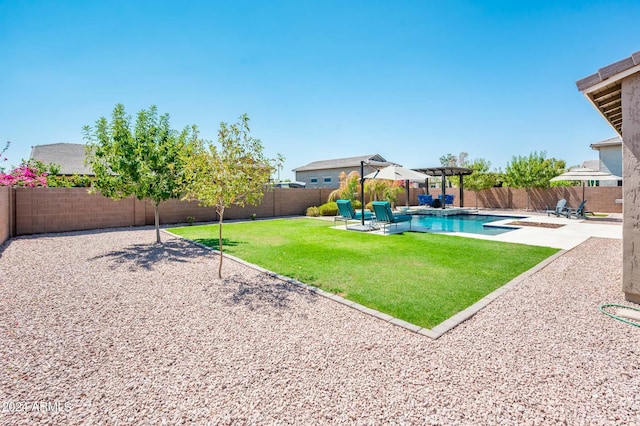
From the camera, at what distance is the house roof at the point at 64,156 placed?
86.3 feet

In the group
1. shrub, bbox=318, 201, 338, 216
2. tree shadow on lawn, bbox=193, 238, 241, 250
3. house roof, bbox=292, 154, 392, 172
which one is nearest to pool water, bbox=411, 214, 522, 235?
shrub, bbox=318, 201, 338, 216

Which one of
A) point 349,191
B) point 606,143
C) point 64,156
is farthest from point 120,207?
point 606,143

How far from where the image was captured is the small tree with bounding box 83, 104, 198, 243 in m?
9.61

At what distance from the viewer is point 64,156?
28.0m

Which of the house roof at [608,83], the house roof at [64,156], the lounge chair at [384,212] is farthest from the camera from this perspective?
the house roof at [64,156]

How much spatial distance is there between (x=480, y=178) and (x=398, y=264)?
22672 mm

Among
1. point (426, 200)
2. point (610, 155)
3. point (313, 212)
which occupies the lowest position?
point (313, 212)

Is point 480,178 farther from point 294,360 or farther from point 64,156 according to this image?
point 64,156

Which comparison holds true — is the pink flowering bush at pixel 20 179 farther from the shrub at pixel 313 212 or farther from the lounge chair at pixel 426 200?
the lounge chair at pixel 426 200

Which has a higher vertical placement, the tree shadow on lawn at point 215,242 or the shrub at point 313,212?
the shrub at point 313,212

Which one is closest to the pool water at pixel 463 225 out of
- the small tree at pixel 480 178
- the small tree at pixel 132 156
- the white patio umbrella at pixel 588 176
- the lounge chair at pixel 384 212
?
the lounge chair at pixel 384 212

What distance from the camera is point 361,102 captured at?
22781 millimetres

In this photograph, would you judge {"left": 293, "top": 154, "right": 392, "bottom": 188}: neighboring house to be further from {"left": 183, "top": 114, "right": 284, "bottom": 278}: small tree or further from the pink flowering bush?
{"left": 183, "top": 114, "right": 284, "bottom": 278}: small tree

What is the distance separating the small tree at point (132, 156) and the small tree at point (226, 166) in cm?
351
